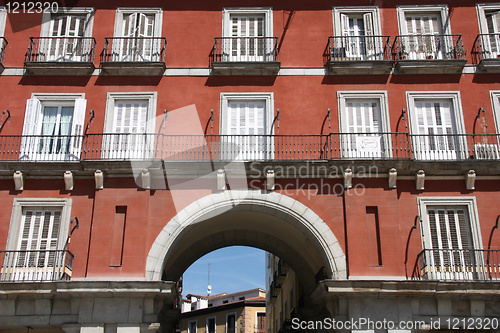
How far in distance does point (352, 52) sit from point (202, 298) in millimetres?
40903

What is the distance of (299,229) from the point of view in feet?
58.4

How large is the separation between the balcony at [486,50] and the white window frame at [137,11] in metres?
10.7

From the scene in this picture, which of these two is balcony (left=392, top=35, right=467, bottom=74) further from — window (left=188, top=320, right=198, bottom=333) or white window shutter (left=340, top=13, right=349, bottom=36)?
window (left=188, top=320, right=198, bottom=333)

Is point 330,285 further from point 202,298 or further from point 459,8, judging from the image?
point 202,298

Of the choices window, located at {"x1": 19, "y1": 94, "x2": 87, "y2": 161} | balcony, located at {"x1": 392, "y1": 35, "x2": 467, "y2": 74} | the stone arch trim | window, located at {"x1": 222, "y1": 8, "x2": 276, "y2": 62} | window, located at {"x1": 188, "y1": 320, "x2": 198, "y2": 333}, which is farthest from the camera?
window, located at {"x1": 188, "y1": 320, "x2": 198, "y2": 333}

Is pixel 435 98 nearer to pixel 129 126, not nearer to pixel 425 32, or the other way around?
pixel 425 32

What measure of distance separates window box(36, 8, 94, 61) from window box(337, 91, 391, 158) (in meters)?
8.86

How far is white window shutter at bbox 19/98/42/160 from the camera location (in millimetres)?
18250

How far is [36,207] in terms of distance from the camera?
57.9 feet

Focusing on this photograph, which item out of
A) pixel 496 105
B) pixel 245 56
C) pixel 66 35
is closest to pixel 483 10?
pixel 496 105

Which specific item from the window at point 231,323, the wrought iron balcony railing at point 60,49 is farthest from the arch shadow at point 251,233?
the window at point 231,323

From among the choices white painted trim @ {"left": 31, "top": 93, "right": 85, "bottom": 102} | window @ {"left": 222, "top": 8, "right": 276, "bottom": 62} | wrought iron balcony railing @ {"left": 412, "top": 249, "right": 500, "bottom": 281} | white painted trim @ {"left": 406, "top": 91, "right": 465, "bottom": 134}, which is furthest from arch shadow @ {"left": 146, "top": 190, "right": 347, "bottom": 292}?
white painted trim @ {"left": 31, "top": 93, "right": 85, "bottom": 102}

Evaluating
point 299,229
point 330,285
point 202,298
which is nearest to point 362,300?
point 330,285

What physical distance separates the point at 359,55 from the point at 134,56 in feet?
24.9
